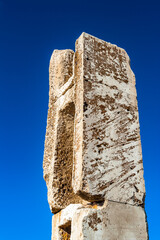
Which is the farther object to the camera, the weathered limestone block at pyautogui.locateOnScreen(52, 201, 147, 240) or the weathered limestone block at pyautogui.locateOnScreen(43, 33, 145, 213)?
the weathered limestone block at pyautogui.locateOnScreen(43, 33, 145, 213)

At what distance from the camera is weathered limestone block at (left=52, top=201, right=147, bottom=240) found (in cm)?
244

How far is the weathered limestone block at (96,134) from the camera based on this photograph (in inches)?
107

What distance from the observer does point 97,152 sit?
2.78m

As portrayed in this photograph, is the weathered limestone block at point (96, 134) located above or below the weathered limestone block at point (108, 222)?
above

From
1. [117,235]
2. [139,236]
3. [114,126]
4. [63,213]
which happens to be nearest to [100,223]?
[117,235]

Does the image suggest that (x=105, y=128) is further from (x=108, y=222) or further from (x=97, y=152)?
(x=108, y=222)

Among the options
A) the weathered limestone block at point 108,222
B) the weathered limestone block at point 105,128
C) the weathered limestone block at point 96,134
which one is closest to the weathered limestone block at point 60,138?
the weathered limestone block at point 96,134

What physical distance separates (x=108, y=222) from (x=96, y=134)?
2.81 ft

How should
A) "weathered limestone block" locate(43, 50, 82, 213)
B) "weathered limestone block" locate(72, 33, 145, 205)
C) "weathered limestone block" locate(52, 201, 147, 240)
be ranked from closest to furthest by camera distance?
"weathered limestone block" locate(52, 201, 147, 240), "weathered limestone block" locate(72, 33, 145, 205), "weathered limestone block" locate(43, 50, 82, 213)

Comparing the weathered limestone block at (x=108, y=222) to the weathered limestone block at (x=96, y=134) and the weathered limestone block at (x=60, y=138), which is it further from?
the weathered limestone block at (x=60, y=138)

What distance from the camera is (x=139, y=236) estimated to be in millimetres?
2631

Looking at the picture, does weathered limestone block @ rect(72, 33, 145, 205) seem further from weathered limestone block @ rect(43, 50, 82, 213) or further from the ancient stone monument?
weathered limestone block @ rect(43, 50, 82, 213)

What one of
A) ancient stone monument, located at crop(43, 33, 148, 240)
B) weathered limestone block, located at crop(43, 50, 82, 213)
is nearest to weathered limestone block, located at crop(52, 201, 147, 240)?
ancient stone monument, located at crop(43, 33, 148, 240)

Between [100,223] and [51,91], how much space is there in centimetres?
227
